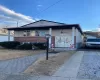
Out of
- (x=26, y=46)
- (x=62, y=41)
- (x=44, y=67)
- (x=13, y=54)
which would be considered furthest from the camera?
(x=62, y=41)

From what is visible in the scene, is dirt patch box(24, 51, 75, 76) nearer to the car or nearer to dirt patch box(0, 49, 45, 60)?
dirt patch box(0, 49, 45, 60)

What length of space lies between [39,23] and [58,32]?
273 inches

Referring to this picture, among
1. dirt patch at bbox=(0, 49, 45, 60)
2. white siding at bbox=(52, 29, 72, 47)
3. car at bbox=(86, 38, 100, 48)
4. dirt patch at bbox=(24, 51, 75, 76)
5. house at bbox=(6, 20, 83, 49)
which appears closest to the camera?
dirt patch at bbox=(24, 51, 75, 76)

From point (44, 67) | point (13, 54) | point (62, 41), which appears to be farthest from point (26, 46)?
point (44, 67)

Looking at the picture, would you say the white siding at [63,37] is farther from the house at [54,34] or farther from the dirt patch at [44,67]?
the dirt patch at [44,67]

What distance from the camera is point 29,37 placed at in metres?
32.7

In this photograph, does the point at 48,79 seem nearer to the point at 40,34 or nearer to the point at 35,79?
the point at 35,79

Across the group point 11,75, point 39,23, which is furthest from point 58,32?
point 11,75

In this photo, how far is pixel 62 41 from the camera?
3033 cm

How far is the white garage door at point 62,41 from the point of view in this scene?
29.8 m

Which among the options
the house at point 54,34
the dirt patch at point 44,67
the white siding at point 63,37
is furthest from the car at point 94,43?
the dirt patch at point 44,67

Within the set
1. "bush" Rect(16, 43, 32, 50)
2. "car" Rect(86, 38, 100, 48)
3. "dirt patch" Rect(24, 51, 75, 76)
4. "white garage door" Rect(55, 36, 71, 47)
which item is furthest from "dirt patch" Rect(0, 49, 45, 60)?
"car" Rect(86, 38, 100, 48)

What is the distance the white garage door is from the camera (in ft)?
97.9

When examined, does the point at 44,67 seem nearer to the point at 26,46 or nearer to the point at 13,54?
the point at 13,54
